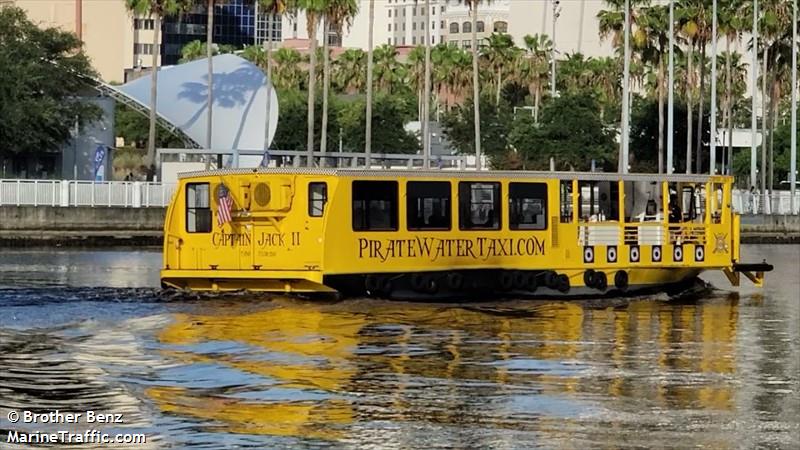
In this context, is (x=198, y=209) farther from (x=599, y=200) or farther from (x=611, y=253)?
(x=611, y=253)

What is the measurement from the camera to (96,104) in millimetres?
83125

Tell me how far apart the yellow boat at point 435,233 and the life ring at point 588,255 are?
39mm

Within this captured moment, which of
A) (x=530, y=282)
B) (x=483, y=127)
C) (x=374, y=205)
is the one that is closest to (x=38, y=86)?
(x=483, y=127)

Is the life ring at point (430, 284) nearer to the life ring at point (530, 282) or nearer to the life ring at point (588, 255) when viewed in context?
the life ring at point (530, 282)

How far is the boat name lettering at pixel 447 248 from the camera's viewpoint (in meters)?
32.0

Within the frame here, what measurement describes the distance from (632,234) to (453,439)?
61.2ft

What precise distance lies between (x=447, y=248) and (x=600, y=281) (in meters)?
3.75

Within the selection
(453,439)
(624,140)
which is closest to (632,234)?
(453,439)

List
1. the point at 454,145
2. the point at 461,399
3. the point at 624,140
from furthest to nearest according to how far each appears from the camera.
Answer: the point at 454,145 → the point at 624,140 → the point at 461,399

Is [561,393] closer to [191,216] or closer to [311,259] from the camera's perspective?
[311,259]

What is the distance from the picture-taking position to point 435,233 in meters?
32.7

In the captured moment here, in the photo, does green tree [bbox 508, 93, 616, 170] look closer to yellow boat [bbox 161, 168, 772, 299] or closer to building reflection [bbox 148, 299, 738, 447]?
yellow boat [bbox 161, 168, 772, 299]

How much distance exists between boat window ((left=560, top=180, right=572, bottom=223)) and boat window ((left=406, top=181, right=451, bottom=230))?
8.85 ft

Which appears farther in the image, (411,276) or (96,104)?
(96,104)
